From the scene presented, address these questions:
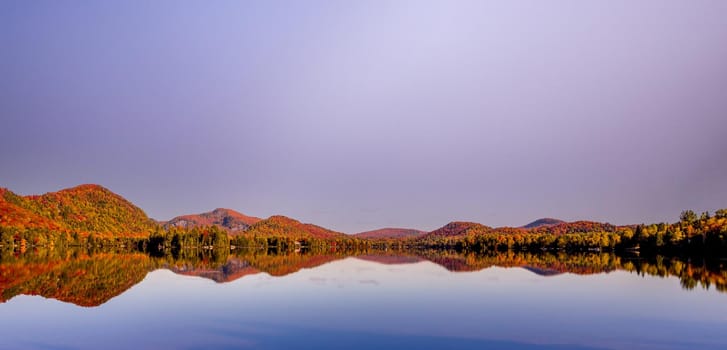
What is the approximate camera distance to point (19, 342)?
1753cm

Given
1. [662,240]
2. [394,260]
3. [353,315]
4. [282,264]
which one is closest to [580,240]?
[662,240]

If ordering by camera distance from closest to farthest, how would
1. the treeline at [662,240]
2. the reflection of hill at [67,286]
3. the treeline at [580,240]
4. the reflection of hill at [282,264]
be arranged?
the reflection of hill at [67,286], the reflection of hill at [282,264], the treeline at [662,240], the treeline at [580,240]

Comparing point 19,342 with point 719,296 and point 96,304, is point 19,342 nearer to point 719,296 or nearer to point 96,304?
point 96,304

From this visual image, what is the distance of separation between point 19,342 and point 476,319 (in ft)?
58.1

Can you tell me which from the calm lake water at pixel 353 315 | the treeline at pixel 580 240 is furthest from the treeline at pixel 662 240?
the calm lake water at pixel 353 315

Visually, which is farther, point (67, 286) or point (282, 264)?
point (282, 264)

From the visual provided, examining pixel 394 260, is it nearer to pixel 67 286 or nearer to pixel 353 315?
pixel 67 286

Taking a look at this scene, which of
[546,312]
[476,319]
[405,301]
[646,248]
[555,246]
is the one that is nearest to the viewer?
[476,319]

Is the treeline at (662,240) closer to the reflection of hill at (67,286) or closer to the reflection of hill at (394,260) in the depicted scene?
the reflection of hill at (394,260)

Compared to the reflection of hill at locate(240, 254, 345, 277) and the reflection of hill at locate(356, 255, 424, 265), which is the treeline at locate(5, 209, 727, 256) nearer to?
the reflection of hill at locate(356, 255, 424, 265)

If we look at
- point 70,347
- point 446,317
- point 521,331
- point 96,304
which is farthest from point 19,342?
point 521,331

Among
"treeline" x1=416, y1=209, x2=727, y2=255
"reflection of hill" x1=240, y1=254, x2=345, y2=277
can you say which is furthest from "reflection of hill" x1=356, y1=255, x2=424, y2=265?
"treeline" x1=416, y1=209, x2=727, y2=255

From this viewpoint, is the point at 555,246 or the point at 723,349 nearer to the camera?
the point at 723,349

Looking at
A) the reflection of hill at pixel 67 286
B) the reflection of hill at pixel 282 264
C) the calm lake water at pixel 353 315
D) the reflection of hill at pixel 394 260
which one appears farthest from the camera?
the reflection of hill at pixel 394 260
